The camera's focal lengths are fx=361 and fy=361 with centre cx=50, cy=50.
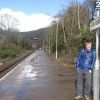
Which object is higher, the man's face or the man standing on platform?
the man's face

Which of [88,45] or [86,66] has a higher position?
[88,45]

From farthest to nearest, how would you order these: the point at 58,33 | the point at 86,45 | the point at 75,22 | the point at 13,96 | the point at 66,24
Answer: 1. the point at 58,33
2. the point at 66,24
3. the point at 75,22
4. the point at 13,96
5. the point at 86,45

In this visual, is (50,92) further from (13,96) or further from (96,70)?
(96,70)

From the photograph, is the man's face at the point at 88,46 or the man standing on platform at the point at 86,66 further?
the man standing on platform at the point at 86,66

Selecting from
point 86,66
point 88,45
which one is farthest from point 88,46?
point 86,66

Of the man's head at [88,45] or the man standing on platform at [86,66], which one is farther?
the man standing on platform at [86,66]

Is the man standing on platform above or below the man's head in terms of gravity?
below

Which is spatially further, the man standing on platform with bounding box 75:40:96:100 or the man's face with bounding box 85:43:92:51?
the man standing on platform with bounding box 75:40:96:100

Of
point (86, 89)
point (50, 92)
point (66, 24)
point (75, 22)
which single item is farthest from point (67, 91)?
point (66, 24)

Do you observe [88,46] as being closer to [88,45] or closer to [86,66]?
[88,45]

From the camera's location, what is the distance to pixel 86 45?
1099 centimetres

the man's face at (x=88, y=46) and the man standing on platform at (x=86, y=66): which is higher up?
the man's face at (x=88, y=46)

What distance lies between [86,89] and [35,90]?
Answer: 10.0 ft

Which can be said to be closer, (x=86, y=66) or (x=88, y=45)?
(x=88, y=45)
